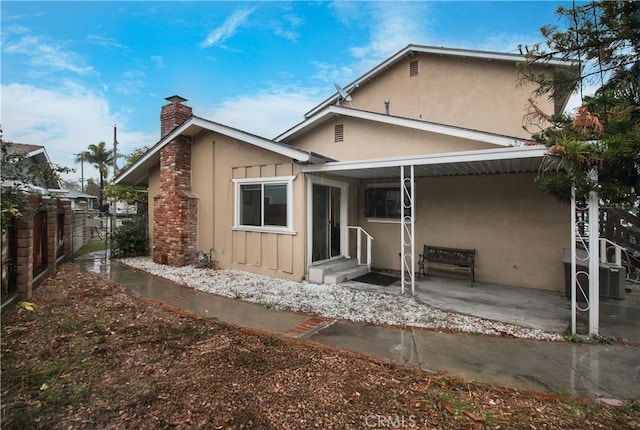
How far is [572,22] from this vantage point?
3287 millimetres

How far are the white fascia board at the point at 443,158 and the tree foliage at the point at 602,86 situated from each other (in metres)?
1.42

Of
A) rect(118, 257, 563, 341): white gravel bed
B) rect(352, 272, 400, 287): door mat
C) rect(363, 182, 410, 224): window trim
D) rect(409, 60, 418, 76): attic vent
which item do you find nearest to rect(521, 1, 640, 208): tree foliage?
rect(118, 257, 563, 341): white gravel bed

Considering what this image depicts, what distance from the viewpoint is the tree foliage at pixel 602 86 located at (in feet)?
10.1

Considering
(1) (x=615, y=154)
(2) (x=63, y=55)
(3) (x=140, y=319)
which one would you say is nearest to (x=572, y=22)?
(1) (x=615, y=154)

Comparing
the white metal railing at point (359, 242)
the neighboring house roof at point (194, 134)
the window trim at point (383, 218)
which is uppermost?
the neighboring house roof at point (194, 134)

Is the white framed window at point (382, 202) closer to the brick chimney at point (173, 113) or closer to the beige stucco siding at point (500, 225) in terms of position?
the beige stucco siding at point (500, 225)

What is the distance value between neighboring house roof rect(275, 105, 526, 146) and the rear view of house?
0.03 meters

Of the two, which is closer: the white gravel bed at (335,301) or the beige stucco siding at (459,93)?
the white gravel bed at (335,301)

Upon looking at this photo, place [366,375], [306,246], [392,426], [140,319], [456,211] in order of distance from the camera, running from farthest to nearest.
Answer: [456,211] < [306,246] < [140,319] < [366,375] < [392,426]

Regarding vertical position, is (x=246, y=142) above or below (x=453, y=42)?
below

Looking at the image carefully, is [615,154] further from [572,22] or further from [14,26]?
[14,26]

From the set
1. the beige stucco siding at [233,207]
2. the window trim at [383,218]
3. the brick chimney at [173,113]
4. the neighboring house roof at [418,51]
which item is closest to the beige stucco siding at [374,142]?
the neighboring house roof at [418,51]

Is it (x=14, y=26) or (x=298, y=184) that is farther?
(x=298, y=184)

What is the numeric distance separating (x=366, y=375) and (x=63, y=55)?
13642 mm
